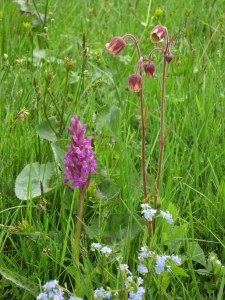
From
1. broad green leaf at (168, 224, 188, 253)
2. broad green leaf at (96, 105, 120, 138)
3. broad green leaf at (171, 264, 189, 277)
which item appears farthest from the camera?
broad green leaf at (96, 105, 120, 138)

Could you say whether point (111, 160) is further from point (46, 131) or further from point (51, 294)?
point (51, 294)

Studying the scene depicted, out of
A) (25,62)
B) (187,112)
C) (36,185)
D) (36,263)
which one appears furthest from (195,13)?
(36,263)

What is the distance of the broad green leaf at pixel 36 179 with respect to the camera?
1610 mm

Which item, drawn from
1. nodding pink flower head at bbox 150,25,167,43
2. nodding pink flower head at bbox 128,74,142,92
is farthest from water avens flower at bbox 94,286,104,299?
nodding pink flower head at bbox 150,25,167,43

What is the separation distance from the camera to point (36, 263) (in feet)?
4.66

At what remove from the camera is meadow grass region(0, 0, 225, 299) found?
139 centimetres

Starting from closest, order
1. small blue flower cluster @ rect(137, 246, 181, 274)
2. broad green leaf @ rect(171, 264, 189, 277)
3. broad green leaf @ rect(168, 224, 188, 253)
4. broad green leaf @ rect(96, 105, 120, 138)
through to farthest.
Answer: small blue flower cluster @ rect(137, 246, 181, 274) < broad green leaf @ rect(171, 264, 189, 277) < broad green leaf @ rect(168, 224, 188, 253) < broad green leaf @ rect(96, 105, 120, 138)

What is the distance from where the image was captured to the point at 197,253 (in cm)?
147

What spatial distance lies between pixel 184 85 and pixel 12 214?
1.31m

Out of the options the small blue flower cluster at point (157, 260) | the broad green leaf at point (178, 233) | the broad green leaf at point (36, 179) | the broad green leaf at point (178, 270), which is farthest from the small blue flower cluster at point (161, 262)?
the broad green leaf at point (36, 179)

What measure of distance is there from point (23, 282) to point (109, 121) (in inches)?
35.8

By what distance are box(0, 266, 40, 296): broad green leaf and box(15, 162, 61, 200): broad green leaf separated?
1.19ft

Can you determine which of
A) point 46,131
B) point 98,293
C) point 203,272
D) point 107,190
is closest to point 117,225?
point 107,190

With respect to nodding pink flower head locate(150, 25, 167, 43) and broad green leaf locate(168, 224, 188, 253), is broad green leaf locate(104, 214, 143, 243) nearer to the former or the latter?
broad green leaf locate(168, 224, 188, 253)
